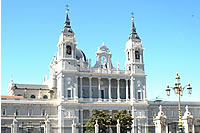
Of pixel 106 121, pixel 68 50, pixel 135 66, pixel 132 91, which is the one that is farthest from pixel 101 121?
pixel 135 66

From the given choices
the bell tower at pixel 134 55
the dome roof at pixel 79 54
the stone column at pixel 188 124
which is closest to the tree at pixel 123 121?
the bell tower at pixel 134 55

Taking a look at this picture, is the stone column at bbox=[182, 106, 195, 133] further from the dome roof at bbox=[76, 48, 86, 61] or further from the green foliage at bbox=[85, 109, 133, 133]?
the dome roof at bbox=[76, 48, 86, 61]

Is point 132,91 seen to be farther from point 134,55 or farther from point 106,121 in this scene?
point 106,121

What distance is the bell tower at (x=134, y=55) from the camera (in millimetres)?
78438

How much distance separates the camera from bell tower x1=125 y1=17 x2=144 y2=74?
257 ft

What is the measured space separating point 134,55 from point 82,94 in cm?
1516

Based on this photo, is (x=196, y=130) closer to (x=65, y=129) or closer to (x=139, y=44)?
(x=65, y=129)

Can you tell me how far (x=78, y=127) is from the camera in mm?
70500

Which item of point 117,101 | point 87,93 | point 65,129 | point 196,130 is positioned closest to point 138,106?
point 117,101

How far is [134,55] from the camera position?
79.1 metres

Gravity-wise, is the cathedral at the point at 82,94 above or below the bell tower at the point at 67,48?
below

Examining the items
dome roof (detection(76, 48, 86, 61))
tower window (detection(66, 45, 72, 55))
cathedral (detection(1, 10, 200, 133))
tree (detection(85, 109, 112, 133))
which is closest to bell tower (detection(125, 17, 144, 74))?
cathedral (detection(1, 10, 200, 133))

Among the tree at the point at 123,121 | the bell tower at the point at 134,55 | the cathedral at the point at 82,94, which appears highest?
the bell tower at the point at 134,55

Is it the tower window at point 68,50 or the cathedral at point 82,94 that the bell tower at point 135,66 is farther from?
the tower window at point 68,50
